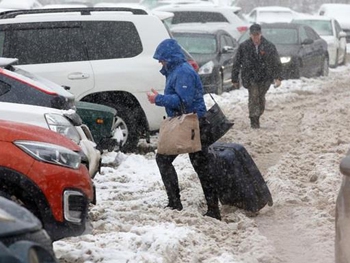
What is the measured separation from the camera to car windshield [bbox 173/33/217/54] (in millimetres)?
20609

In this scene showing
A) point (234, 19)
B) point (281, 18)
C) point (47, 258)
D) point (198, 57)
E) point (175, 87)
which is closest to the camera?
point (47, 258)

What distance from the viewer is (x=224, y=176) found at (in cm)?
897

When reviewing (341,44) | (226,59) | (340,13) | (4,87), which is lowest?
(340,13)

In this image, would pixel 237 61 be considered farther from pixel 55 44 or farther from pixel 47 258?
pixel 47 258

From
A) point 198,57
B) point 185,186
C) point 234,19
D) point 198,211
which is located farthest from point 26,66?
point 234,19

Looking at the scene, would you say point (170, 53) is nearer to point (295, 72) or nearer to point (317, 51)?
point (295, 72)

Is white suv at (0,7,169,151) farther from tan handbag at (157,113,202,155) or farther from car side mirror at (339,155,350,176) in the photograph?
car side mirror at (339,155,350,176)

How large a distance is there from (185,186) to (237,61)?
5.46 meters

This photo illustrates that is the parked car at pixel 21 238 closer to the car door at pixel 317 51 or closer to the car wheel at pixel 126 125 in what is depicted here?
the car wheel at pixel 126 125

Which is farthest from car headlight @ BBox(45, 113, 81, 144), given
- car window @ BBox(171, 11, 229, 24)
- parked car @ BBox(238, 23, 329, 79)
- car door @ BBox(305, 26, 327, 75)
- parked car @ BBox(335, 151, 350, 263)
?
car window @ BBox(171, 11, 229, 24)

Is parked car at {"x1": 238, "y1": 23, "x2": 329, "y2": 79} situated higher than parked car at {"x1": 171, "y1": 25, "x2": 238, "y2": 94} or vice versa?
parked car at {"x1": 171, "y1": 25, "x2": 238, "y2": 94}

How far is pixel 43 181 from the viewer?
6.66 meters

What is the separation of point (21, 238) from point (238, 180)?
4.74 metres

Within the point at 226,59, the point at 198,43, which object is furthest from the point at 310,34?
the point at 226,59
